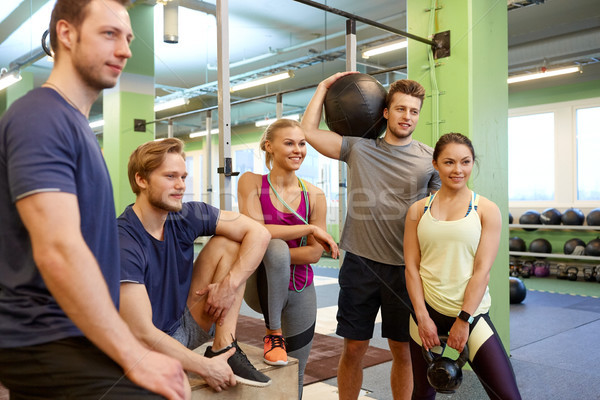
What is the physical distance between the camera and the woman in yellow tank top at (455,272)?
1.71 m

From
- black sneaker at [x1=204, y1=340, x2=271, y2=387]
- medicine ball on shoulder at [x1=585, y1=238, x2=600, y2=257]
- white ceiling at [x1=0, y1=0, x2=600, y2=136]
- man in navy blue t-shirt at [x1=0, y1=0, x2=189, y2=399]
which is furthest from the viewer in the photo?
medicine ball on shoulder at [x1=585, y1=238, x2=600, y2=257]

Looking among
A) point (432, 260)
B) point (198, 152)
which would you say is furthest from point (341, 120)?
point (198, 152)

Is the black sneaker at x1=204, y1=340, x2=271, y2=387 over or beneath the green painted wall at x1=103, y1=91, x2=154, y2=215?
beneath

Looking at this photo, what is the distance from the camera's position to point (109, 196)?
95cm

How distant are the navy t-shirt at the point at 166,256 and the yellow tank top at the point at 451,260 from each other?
0.82m

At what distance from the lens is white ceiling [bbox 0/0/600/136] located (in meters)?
5.85

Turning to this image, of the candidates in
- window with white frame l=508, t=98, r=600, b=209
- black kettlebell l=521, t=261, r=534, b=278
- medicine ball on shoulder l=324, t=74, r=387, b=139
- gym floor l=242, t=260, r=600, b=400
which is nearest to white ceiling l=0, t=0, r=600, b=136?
window with white frame l=508, t=98, r=600, b=209

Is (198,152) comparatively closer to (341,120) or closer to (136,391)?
(341,120)

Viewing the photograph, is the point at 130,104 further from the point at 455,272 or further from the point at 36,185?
the point at 36,185

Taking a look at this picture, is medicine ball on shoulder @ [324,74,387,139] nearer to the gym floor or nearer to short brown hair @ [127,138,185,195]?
short brown hair @ [127,138,185,195]

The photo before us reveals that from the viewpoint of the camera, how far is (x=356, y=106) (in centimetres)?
214

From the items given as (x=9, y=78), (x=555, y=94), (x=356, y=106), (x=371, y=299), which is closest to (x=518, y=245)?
(x=555, y=94)

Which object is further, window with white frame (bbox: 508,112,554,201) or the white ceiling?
window with white frame (bbox: 508,112,554,201)

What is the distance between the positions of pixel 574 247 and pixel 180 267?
6.96m
